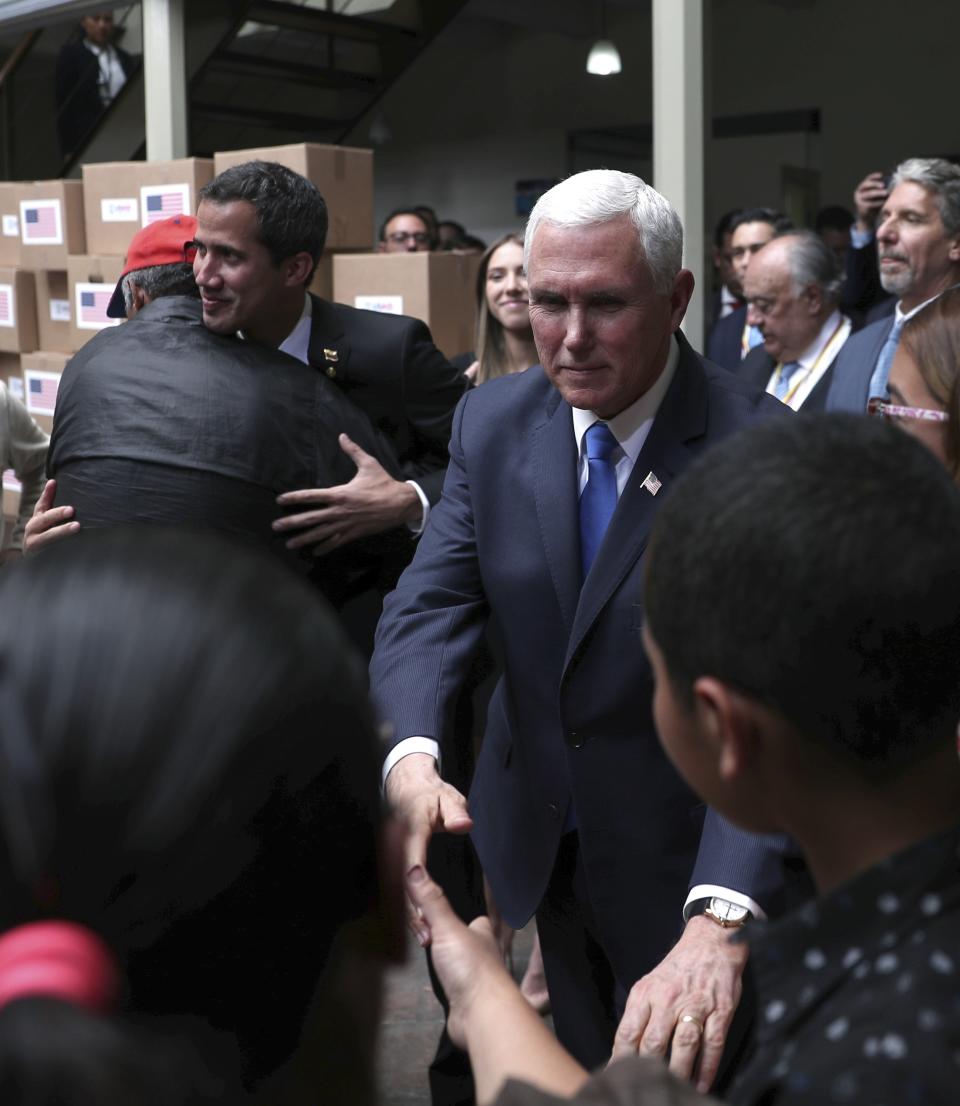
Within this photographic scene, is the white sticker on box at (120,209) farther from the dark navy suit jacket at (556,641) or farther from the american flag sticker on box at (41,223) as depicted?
the dark navy suit jacket at (556,641)

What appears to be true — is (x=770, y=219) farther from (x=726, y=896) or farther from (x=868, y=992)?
(x=868, y=992)

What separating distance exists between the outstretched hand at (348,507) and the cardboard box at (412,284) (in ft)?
6.09

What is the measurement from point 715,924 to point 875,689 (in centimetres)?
77

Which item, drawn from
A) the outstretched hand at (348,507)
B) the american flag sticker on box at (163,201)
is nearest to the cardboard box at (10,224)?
the american flag sticker on box at (163,201)

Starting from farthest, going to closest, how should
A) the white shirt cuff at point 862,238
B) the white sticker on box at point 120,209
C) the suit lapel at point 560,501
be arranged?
the white shirt cuff at point 862,238, the white sticker on box at point 120,209, the suit lapel at point 560,501

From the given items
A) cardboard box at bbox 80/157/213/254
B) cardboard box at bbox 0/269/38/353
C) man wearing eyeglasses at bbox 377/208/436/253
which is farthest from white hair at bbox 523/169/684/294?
man wearing eyeglasses at bbox 377/208/436/253

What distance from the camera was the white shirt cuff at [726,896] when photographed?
1597 mm

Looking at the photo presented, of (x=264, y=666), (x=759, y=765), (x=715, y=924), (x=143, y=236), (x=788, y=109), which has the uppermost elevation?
(x=788, y=109)

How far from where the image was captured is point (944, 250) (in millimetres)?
4047

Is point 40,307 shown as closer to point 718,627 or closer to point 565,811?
point 565,811

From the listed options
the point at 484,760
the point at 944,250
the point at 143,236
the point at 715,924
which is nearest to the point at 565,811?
the point at 484,760

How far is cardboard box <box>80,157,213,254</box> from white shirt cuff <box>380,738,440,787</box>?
124 inches

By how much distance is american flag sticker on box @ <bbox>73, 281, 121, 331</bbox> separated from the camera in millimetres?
4918

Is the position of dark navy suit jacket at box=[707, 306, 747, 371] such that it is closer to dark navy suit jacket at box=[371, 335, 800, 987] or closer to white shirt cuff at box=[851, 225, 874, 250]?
white shirt cuff at box=[851, 225, 874, 250]
